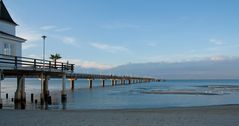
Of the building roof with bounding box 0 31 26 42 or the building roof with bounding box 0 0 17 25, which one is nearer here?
the building roof with bounding box 0 31 26 42

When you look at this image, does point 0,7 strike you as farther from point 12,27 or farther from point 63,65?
point 63,65

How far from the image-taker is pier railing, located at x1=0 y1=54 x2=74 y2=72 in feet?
87.2

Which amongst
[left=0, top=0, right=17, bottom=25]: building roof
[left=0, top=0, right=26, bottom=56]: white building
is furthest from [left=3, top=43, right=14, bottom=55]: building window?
[left=0, top=0, right=17, bottom=25]: building roof

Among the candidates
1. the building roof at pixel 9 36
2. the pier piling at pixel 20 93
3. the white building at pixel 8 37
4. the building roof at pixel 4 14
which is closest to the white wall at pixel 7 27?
the white building at pixel 8 37

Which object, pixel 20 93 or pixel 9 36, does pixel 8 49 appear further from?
pixel 20 93

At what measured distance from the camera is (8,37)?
96.6 ft

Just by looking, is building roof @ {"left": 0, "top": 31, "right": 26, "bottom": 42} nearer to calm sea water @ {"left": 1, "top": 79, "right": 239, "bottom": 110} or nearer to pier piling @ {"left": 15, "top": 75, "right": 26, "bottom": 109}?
pier piling @ {"left": 15, "top": 75, "right": 26, "bottom": 109}

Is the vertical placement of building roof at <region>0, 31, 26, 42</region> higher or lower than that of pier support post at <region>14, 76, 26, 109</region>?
higher

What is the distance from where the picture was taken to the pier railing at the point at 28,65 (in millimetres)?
26587

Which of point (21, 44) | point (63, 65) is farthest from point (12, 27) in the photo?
point (63, 65)

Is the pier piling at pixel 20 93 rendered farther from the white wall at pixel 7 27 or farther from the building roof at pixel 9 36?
the white wall at pixel 7 27

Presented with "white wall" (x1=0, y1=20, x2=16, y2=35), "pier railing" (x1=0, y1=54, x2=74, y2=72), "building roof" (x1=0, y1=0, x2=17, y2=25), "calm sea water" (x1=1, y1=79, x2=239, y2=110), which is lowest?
"calm sea water" (x1=1, y1=79, x2=239, y2=110)

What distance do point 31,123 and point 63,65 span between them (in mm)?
23796

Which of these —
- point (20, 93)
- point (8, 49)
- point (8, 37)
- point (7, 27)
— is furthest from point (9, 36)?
Result: point (20, 93)
